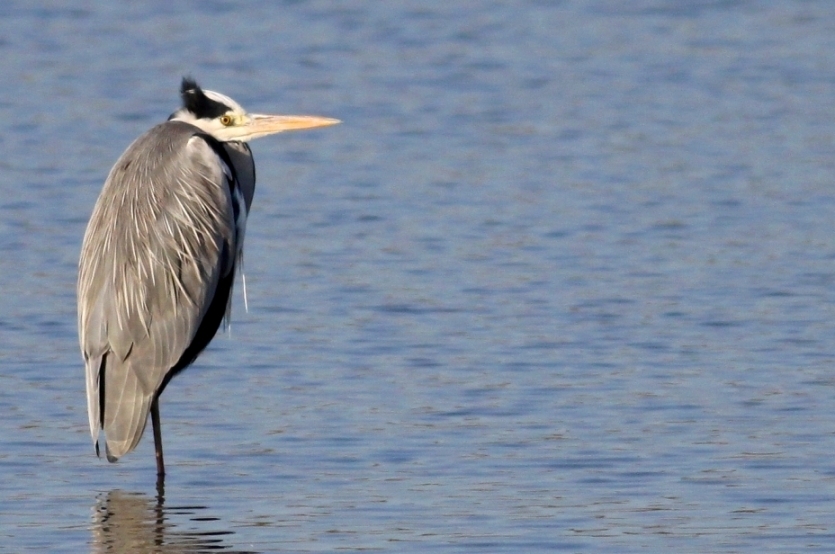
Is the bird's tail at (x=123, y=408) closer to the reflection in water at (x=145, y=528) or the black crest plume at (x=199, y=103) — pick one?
the reflection in water at (x=145, y=528)

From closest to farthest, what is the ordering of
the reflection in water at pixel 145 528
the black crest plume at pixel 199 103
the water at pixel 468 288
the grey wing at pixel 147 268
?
the reflection in water at pixel 145 528 < the water at pixel 468 288 < the grey wing at pixel 147 268 < the black crest plume at pixel 199 103

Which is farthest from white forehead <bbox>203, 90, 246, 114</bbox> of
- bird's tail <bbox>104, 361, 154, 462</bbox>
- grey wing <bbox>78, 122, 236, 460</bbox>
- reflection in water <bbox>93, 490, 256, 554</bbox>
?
reflection in water <bbox>93, 490, 256, 554</bbox>

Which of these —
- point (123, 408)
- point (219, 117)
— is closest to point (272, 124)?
point (219, 117)

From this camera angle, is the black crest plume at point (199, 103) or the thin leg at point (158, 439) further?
the black crest plume at point (199, 103)

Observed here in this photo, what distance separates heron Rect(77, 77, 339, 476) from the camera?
7293 mm

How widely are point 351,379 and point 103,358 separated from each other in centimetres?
160

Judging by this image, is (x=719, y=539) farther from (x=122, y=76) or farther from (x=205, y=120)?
(x=122, y=76)

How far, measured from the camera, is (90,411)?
7.21 meters

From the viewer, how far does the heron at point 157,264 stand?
23.9ft

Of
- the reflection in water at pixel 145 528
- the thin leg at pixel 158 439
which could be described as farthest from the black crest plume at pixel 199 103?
the reflection in water at pixel 145 528

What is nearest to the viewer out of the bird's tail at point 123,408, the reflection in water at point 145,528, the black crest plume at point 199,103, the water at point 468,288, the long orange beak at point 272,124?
the reflection in water at point 145,528

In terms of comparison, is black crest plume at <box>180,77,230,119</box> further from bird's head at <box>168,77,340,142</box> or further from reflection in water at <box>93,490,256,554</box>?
reflection in water at <box>93,490,256,554</box>

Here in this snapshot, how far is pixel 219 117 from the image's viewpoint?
802cm

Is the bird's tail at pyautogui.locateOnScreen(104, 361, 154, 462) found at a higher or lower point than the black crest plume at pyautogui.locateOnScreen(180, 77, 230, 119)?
lower
